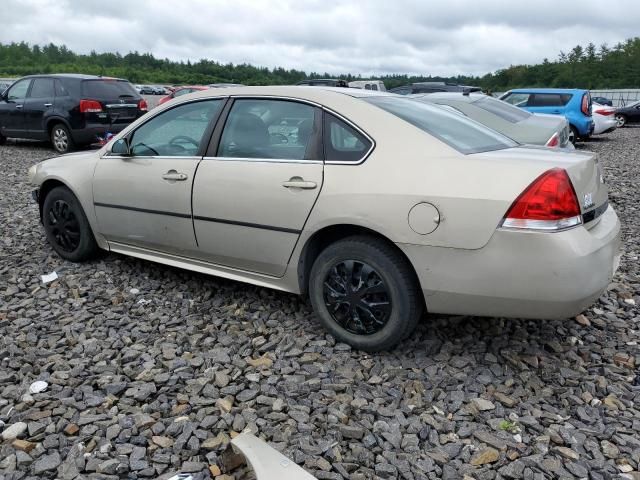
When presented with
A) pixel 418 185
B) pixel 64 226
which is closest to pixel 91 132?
pixel 64 226

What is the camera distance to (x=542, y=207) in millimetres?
2625

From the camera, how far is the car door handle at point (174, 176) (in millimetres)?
3736

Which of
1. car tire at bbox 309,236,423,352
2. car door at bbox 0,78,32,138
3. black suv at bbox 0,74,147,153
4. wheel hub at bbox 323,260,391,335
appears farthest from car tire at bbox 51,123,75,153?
wheel hub at bbox 323,260,391,335

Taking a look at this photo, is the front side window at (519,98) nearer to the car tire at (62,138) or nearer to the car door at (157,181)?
the car tire at (62,138)

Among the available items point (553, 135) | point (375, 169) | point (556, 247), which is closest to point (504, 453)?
point (556, 247)

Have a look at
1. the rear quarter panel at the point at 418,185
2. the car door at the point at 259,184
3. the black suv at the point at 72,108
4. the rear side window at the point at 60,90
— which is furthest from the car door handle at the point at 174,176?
the rear side window at the point at 60,90

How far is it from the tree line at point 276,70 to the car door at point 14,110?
29.1 m

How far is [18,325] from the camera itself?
364cm

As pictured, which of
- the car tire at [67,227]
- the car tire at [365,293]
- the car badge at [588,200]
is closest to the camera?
the car badge at [588,200]

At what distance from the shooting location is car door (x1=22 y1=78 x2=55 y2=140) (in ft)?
37.6

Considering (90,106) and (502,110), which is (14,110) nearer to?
(90,106)

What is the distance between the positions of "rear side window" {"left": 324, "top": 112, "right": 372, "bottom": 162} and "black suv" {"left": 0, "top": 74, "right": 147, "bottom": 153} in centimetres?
905

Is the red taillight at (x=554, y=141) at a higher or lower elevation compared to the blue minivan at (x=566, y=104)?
lower

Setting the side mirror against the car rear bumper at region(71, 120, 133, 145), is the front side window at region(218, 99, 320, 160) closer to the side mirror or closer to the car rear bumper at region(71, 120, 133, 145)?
the side mirror
